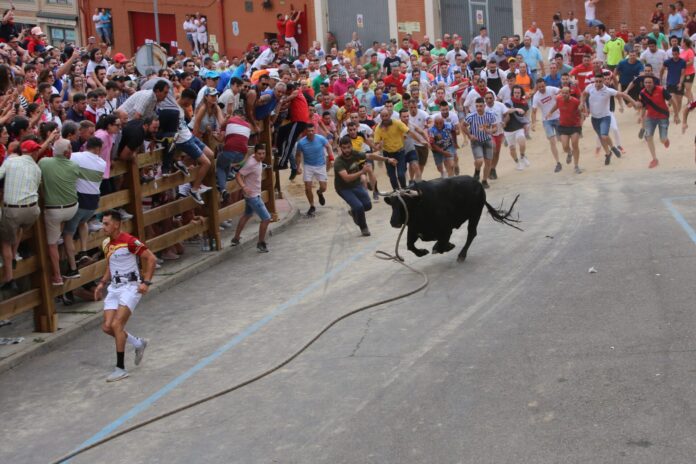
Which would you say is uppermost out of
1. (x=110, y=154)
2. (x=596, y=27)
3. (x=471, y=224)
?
(x=596, y=27)

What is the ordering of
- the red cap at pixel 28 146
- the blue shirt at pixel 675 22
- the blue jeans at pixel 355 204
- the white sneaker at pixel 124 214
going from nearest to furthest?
the red cap at pixel 28 146, the white sneaker at pixel 124 214, the blue jeans at pixel 355 204, the blue shirt at pixel 675 22

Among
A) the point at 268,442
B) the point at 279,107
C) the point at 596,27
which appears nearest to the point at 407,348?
the point at 268,442

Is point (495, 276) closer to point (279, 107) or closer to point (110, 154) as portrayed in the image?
point (110, 154)

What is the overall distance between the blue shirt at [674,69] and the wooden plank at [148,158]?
14479 mm

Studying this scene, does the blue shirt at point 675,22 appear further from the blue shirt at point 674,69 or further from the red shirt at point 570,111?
the red shirt at point 570,111

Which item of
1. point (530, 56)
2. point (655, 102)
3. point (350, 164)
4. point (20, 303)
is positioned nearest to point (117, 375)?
point (20, 303)

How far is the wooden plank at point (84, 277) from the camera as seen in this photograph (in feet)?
40.4

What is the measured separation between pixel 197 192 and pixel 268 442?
303 inches

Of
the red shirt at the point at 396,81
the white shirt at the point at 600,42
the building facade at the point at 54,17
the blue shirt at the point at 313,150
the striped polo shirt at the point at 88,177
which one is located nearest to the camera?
the striped polo shirt at the point at 88,177

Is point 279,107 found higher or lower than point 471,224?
higher

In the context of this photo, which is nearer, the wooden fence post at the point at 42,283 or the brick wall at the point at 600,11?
the wooden fence post at the point at 42,283

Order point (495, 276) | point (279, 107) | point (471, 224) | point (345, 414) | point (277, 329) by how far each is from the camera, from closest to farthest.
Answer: point (345, 414) < point (277, 329) < point (495, 276) < point (471, 224) < point (279, 107)

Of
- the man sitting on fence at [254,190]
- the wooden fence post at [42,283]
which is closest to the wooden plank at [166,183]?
the man sitting on fence at [254,190]

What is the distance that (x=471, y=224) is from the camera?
14.4 metres
